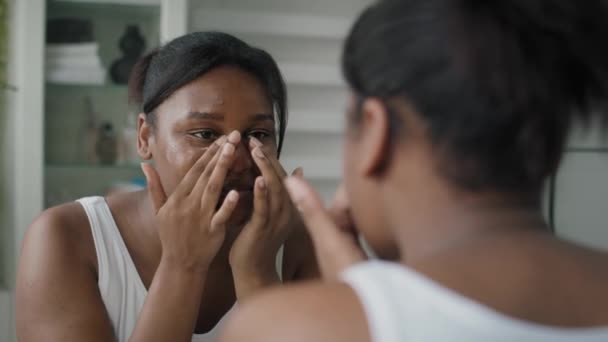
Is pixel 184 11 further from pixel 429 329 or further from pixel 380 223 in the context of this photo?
pixel 429 329

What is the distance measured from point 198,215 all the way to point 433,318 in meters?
0.68

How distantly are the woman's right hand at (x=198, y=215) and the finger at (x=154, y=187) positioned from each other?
4cm

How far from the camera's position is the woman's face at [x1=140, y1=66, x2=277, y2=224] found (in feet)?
3.76

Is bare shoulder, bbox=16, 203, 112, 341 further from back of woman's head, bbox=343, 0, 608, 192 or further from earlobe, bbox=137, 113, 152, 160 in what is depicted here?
back of woman's head, bbox=343, 0, 608, 192

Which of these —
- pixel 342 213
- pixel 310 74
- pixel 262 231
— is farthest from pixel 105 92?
pixel 342 213

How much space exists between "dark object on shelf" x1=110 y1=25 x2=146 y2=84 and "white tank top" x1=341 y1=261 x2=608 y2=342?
78.5 inches

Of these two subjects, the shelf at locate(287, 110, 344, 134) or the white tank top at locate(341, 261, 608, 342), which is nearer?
the white tank top at locate(341, 261, 608, 342)

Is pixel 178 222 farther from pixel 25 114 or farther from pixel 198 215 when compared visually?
pixel 25 114

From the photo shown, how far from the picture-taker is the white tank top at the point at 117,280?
3.85ft

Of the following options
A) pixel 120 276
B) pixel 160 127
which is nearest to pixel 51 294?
pixel 120 276

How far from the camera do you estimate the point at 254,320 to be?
0.54 metres

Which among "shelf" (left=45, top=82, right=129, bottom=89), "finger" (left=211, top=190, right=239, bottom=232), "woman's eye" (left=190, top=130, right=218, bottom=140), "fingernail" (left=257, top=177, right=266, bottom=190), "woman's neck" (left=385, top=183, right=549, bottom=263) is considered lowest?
"shelf" (left=45, top=82, right=129, bottom=89)

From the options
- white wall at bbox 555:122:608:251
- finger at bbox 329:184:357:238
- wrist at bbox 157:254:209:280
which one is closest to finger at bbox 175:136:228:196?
wrist at bbox 157:254:209:280

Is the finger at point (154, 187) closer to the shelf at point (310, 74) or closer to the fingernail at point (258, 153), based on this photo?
the fingernail at point (258, 153)
